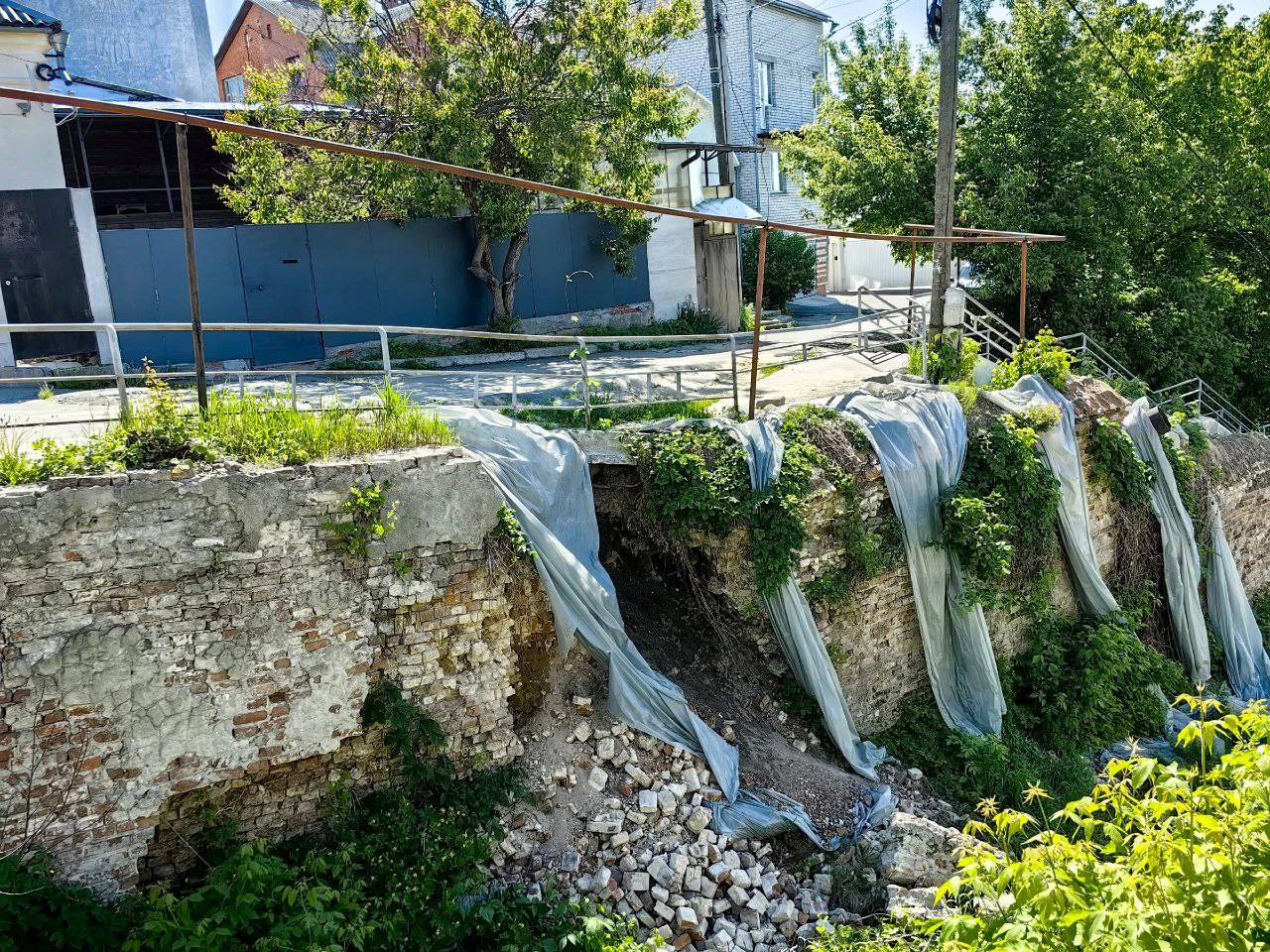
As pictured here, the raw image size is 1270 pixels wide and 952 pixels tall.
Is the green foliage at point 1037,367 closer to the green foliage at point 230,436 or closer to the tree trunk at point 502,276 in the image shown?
the green foliage at point 230,436

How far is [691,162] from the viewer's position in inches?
753

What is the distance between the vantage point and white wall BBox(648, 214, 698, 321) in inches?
701

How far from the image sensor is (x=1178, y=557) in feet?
36.4

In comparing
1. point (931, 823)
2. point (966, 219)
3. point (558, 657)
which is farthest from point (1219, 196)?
point (558, 657)

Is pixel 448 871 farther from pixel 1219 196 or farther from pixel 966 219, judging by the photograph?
pixel 1219 196

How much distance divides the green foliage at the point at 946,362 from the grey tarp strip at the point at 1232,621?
3.50 meters

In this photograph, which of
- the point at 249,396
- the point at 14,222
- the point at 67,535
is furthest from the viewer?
the point at 14,222

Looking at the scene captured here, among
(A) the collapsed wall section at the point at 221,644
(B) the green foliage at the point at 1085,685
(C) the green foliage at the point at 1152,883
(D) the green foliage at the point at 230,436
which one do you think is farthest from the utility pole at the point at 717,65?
(C) the green foliage at the point at 1152,883

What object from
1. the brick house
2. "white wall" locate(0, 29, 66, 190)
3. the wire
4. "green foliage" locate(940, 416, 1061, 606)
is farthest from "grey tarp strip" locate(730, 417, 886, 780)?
the brick house

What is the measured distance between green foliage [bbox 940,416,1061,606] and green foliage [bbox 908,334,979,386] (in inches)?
50.1

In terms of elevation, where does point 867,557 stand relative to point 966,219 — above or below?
below

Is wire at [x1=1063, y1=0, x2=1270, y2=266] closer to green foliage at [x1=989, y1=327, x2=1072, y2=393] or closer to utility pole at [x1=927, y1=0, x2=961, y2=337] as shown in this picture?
utility pole at [x1=927, y1=0, x2=961, y2=337]

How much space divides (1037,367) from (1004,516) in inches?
89.6

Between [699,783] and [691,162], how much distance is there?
14.7 metres
